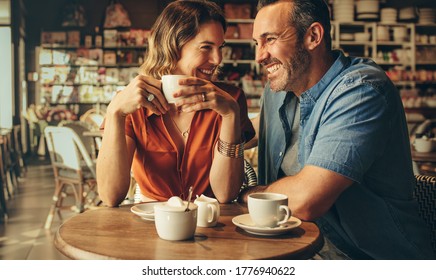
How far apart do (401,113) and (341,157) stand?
246 millimetres

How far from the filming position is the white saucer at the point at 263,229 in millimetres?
986

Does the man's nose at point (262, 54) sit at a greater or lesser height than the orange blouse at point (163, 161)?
greater

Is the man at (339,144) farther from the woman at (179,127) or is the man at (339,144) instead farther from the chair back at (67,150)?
the chair back at (67,150)

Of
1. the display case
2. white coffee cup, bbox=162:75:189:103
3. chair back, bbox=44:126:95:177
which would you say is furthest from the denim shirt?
the display case

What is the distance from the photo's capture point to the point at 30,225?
155 inches

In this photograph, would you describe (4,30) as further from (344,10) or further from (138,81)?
(138,81)

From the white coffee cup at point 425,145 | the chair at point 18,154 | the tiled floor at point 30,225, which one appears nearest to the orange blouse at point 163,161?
the tiled floor at point 30,225

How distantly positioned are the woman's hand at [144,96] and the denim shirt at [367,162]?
386 mm

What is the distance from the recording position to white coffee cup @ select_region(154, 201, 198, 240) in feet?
3.09

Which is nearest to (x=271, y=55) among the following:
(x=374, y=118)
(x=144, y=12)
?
(x=374, y=118)

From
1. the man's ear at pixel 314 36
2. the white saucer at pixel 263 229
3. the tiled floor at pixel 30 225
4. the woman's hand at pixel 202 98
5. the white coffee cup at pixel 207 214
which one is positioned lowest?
the tiled floor at pixel 30 225

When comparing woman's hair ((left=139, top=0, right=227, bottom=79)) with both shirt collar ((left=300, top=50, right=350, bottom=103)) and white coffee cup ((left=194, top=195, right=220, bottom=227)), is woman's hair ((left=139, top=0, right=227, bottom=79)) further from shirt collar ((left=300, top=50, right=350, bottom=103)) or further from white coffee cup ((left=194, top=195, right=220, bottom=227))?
white coffee cup ((left=194, top=195, right=220, bottom=227))

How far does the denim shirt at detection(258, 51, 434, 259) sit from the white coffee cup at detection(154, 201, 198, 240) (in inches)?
15.3

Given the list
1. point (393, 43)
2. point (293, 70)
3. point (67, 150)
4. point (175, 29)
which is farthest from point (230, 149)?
point (393, 43)
